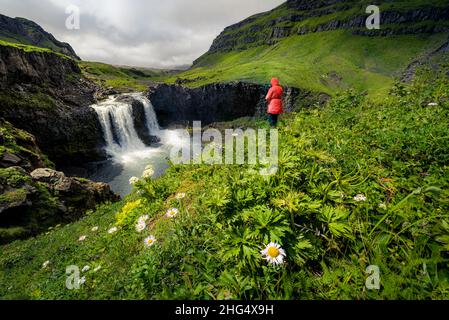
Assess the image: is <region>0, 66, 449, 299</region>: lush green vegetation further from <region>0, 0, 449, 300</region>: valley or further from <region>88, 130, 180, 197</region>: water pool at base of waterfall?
<region>88, 130, 180, 197</region>: water pool at base of waterfall

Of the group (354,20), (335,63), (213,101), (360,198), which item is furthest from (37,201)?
(354,20)

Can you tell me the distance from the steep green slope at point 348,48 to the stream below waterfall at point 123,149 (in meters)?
40.5

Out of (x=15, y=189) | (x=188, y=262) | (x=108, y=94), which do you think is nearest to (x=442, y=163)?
(x=188, y=262)

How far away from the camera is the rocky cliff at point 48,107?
33.8m

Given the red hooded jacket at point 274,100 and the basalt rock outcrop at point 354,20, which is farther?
the basalt rock outcrop at point 354,20

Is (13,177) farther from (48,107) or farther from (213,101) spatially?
(213,101)

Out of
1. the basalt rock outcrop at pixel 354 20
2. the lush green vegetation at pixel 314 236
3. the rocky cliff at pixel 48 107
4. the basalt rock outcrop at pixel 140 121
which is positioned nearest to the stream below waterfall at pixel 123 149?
the basalt rock outcrop at pixel 140 121

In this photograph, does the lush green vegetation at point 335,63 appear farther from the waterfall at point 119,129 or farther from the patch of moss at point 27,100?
the patch of moss at point 27,100

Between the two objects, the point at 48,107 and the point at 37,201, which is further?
the point at 48,107

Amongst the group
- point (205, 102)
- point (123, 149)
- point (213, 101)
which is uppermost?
point (213, 101)

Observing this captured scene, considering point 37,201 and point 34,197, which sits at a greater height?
point 34,197

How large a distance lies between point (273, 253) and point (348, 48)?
161 meters

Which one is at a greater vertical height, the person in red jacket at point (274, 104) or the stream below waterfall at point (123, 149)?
the person in red jacket at point (274, 104)

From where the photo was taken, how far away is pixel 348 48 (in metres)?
130
